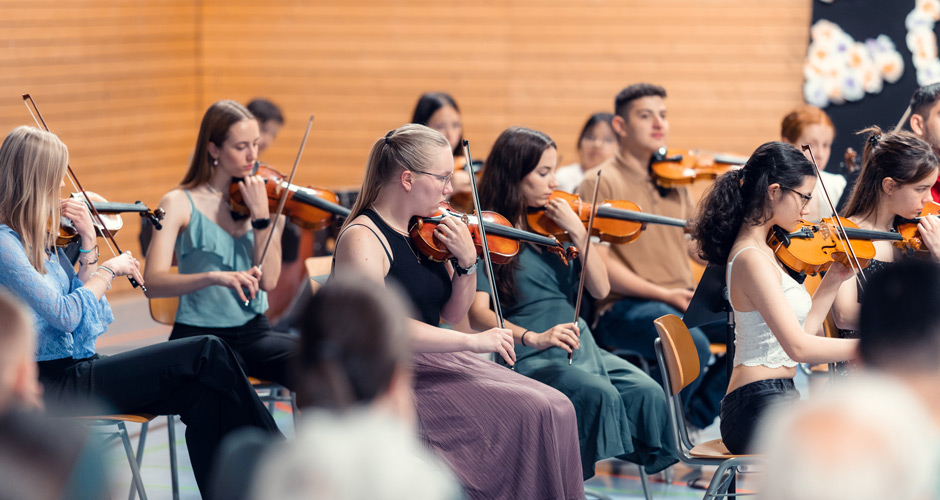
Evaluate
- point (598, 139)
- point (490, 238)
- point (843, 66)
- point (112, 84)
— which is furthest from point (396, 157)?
point (843, 66)

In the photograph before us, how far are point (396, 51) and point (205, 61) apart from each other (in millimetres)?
1312

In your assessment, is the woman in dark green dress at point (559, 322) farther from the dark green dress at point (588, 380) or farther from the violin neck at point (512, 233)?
the violin neck at point (512, 233)

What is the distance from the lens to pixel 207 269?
3248mm

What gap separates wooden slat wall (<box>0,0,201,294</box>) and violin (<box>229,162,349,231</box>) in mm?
2327

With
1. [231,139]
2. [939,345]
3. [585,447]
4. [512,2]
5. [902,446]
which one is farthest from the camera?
[512,2]

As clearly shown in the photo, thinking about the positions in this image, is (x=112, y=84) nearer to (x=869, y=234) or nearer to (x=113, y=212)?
(x=113, y=212)

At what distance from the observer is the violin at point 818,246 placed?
2.64 metres

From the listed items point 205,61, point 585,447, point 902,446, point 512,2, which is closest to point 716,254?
point 585,447

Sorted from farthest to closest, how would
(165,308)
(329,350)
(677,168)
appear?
1. (677,168)
2. (165,308)
3. (329,350)

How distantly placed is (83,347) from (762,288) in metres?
1.72

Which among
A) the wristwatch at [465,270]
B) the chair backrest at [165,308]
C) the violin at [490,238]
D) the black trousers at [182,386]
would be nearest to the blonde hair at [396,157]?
the violin at [490,238]

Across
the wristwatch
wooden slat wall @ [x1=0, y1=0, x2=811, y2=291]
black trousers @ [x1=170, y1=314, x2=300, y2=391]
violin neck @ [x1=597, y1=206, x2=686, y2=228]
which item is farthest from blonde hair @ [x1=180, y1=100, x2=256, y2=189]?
wooden slat wall @ [x1=0, y1=0, x2=811, y2=291]

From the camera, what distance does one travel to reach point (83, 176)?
595 cm

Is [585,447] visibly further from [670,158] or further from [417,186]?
[670,158]
